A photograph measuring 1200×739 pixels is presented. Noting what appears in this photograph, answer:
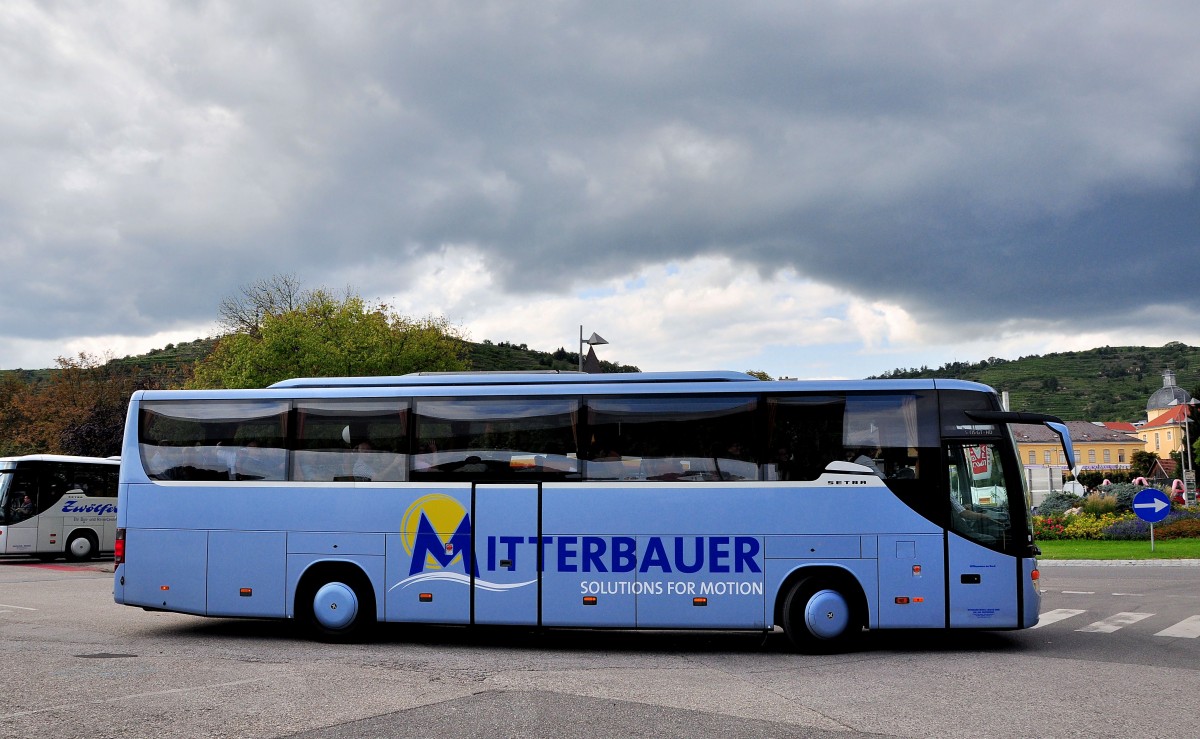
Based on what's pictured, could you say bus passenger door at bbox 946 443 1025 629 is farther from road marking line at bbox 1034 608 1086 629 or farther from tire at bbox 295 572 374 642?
tire at bbox 295 572 374 642

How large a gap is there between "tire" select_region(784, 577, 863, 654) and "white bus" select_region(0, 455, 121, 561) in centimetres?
2442

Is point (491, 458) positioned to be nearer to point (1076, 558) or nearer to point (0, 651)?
point (0, 651)

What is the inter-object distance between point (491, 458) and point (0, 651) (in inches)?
228

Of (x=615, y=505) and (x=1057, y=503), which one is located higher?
(x=615, y=505)

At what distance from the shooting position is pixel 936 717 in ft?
25.8

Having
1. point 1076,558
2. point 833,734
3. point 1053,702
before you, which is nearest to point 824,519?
point 1053,702

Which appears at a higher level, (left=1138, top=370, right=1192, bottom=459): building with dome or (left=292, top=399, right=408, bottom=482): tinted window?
(left=1138, top=370, right=1192, bottom=459): building with dome

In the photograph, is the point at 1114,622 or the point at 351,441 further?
the point at 1114,622

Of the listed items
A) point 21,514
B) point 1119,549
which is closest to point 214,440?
point 21,514

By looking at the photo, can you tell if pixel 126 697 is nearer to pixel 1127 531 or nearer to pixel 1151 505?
pixel 1151 505

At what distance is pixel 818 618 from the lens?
37.1ft

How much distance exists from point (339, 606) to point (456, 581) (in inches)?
60.3

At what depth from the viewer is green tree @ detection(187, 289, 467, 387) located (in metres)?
49.9

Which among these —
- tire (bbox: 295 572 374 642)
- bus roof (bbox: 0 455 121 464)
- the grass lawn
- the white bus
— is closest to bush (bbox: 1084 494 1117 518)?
the grass lawn
